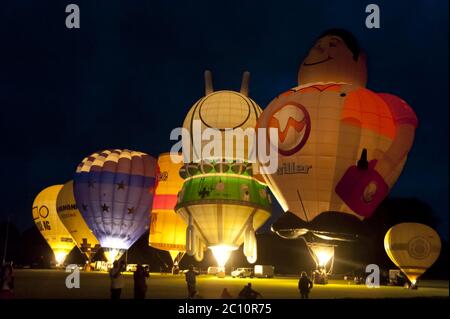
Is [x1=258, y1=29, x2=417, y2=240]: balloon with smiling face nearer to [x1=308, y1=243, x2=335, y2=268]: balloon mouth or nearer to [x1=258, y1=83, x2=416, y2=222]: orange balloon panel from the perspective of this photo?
[x1=258, y1=83, x2=416, y2=222]: orange balloon panel

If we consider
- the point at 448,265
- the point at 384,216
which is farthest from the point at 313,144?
the point at 448,265

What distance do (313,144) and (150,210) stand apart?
15606 millimetres

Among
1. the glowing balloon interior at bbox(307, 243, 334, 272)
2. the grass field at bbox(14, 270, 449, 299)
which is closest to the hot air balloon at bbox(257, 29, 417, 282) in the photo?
the glowing balloon interior at bbox(307, 243, 334, 272)

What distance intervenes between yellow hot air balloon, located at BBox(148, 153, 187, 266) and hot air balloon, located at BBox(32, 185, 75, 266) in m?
13.3

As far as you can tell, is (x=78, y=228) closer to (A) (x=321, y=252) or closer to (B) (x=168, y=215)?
(B) (x=168, y=215)

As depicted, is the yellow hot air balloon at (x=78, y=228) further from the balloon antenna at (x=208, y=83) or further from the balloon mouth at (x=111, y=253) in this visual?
the balloon antenna at (x=208, y=83)

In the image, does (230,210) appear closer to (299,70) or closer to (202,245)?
(202,245)

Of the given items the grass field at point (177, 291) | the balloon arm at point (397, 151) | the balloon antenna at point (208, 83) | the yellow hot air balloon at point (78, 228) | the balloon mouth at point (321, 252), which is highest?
the balloon antenna at point (208, 83)

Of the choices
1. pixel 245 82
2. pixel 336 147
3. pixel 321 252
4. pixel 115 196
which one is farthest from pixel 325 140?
pixel 115 196

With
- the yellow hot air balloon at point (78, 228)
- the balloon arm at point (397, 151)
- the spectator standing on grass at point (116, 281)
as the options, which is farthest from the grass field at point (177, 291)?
the yellow hot air balloon at point (78, 228)

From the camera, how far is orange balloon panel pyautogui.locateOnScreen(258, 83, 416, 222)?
22.9m

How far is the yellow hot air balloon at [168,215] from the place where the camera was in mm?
33750

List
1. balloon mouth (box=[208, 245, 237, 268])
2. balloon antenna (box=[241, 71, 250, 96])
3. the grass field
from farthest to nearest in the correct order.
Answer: balloon antenna (box=[241, 71, 250, 96]) < balloon mouth (box=[208, 245, 237, 268]) < the grass field
